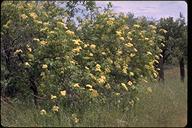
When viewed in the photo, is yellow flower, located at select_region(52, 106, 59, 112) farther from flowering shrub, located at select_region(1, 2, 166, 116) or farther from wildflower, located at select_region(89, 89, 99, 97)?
wildflower, located at select_region(89, 89, 99, 97)

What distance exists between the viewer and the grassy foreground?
21.7 ft

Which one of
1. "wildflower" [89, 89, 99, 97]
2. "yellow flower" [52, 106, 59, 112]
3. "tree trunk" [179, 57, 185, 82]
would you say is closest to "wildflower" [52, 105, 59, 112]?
"yellow flower" [52, 106, 59, 112]

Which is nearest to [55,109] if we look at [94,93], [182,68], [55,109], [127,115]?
[55,109]

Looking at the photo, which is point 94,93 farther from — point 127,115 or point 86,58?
point 86,58

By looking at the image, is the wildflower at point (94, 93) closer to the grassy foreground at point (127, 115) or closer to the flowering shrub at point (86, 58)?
the flowering shrub at point (86, 58)

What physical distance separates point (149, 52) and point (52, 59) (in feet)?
7.52

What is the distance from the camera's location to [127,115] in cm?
714

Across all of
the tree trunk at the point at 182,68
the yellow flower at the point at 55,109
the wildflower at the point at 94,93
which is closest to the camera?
the yellow flower at the point at 55,109

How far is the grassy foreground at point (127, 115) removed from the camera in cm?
660

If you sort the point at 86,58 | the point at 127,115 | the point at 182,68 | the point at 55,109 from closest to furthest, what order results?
1. the point at 55,109
2. the point at 127,115
3. the point at 86,58
4. the point at 182,68

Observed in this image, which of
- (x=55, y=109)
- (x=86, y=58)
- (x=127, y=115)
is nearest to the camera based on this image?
(x=55, y=109)

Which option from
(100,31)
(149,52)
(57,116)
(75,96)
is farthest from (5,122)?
(149,52)

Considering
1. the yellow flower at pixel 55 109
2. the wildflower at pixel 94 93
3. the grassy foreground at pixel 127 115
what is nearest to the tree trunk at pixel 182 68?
the grassy foreground at pixel 127 115

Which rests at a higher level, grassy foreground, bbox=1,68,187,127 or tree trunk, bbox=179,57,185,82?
tree trunk, bbox=179,57,185,82
